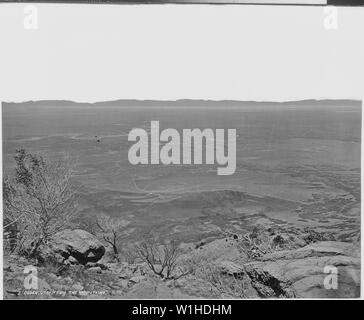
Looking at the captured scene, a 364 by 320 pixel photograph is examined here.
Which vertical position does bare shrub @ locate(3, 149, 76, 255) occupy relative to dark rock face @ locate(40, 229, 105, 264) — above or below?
above

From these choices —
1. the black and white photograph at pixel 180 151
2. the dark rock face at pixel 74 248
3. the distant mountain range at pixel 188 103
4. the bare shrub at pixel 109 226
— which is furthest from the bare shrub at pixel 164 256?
the distant mountain range at pixel 188 103

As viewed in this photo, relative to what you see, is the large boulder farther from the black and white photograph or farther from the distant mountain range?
the distant mountain range

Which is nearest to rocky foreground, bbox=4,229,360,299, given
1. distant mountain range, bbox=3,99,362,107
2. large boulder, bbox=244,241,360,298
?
large boulder, bbox=244,241,360,298

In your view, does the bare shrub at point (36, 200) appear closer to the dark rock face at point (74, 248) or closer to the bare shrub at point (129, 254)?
the dark rock face at point (74, 248)

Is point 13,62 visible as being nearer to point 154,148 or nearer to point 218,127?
point 154,148

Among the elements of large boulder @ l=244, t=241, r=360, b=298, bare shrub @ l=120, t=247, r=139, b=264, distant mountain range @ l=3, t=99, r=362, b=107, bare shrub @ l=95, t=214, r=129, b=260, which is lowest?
large boulder @ l=244, t=241, r=360, b=298

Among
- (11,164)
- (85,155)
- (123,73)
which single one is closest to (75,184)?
(85,155)
